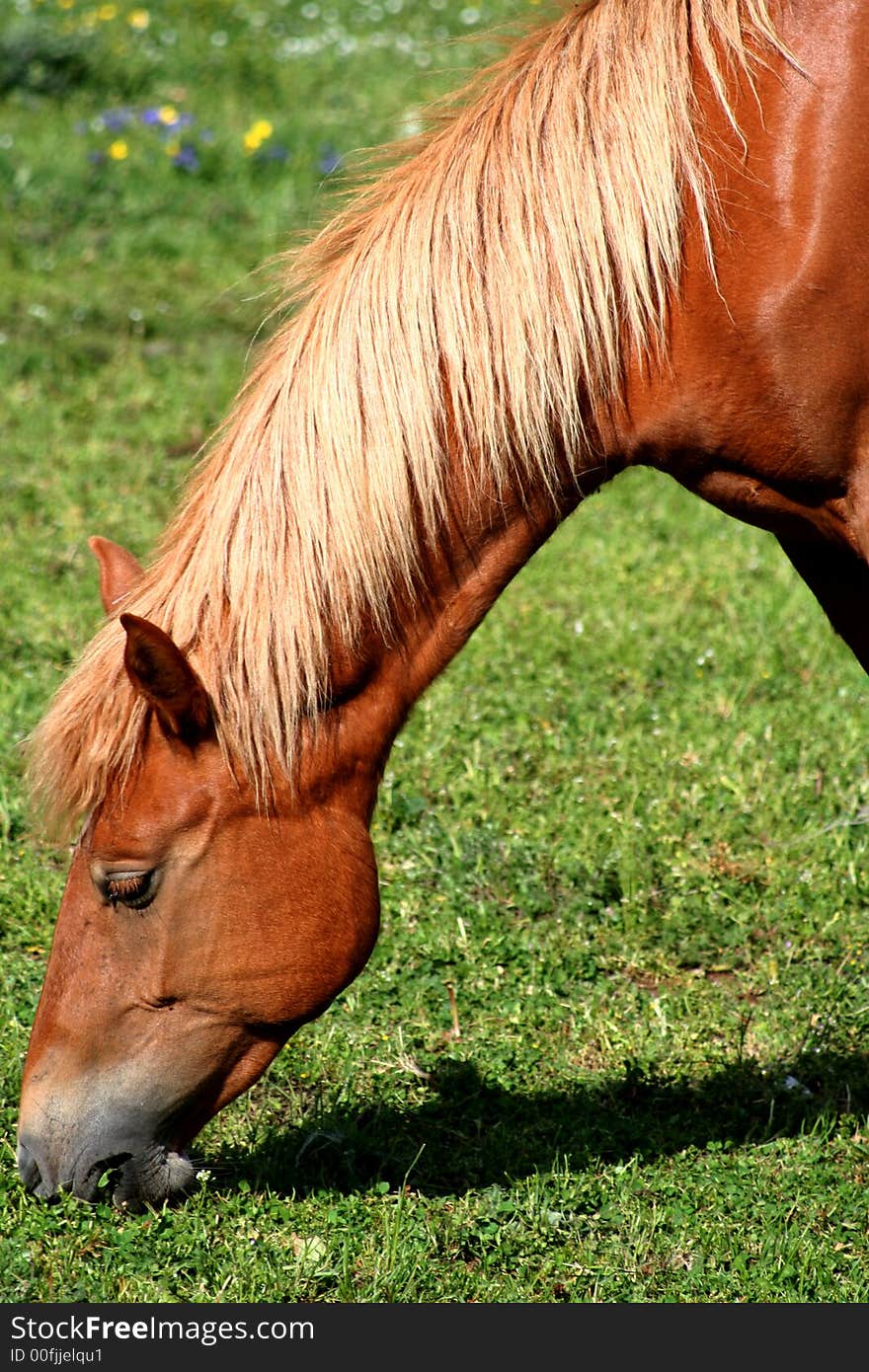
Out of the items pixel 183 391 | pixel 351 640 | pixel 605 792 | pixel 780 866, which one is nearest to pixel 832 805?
pixel 780 866

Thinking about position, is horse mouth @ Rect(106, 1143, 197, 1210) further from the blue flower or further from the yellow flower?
the yellow flower

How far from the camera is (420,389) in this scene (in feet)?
8.51

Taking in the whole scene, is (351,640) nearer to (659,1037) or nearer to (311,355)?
(311,355)

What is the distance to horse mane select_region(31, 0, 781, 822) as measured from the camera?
259 centimetres

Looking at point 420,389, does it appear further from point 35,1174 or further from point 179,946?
point 35,1174

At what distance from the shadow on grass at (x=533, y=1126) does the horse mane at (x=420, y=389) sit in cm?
105

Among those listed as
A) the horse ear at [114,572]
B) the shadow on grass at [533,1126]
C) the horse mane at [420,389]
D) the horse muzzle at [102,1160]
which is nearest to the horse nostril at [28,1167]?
the horse muzzle at [102,1160]

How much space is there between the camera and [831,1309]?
2855mm

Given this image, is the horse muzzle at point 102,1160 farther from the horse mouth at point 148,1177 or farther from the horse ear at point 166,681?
the horse ear at point 166,681

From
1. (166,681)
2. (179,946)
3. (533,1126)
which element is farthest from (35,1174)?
(533,1126)

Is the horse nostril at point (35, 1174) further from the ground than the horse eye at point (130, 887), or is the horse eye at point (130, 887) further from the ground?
the horse eye at point (130, 887)

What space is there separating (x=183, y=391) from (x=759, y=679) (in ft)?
11.0

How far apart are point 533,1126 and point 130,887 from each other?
4.17ft

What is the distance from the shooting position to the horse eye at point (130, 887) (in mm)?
2656
